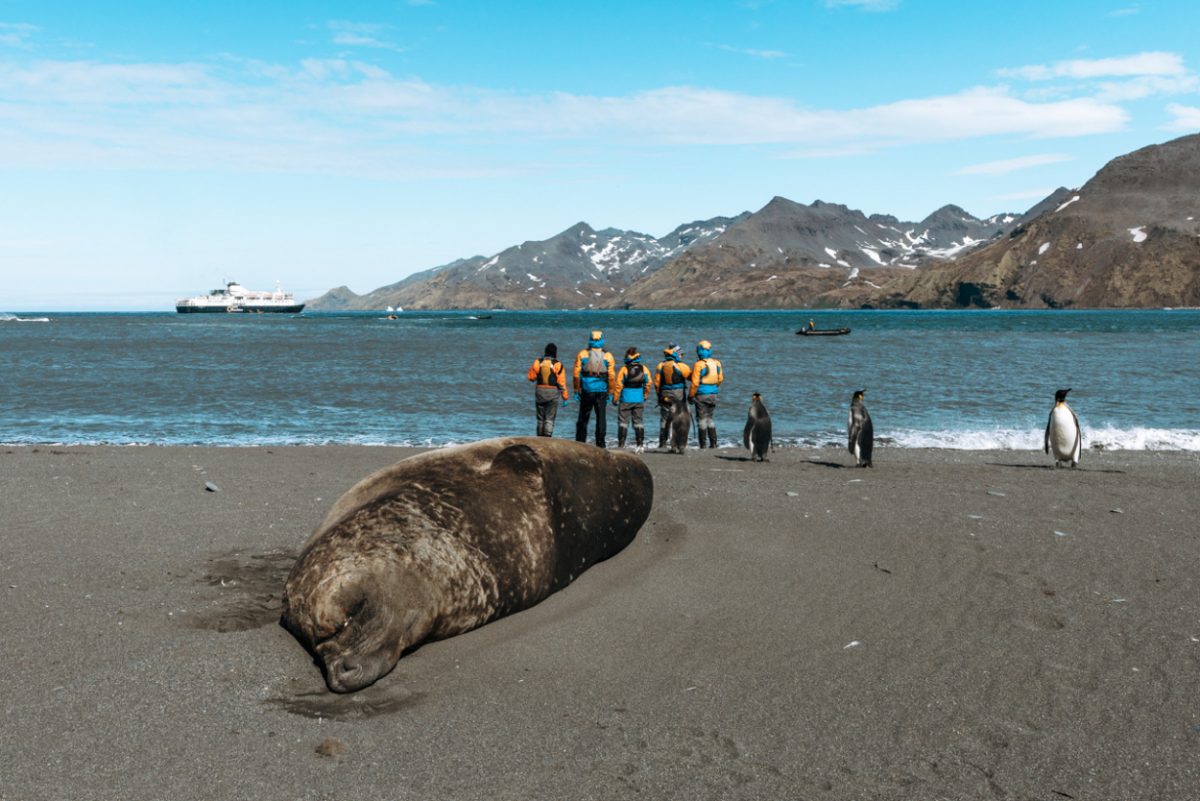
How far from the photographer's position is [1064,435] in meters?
16.2

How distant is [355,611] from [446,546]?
951 millimetres

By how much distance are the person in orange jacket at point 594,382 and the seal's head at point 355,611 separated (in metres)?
11.6

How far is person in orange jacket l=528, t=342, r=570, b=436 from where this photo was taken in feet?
58.5

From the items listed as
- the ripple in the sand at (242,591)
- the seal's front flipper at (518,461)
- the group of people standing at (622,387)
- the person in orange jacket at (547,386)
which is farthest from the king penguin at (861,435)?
the ripple in the sand at (242,591)

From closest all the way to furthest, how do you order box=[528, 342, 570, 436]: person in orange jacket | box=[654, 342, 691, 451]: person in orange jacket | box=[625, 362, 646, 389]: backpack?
box=[528, 342, 570, 436]: person in orange jacket < box=[625, 362, 646, 389]: backpack < box=[654, 342, 691, 451]: person in orange jacket

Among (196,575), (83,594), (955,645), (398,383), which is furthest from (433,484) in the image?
(398,383)

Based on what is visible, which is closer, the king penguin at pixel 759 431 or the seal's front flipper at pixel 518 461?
the seal's front flipper at pixel 518 461

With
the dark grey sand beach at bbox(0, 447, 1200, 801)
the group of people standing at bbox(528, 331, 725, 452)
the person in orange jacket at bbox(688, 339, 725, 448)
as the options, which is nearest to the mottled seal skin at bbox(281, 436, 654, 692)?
the dark grey sand beach at bbox(0, 447, 1200, 801)

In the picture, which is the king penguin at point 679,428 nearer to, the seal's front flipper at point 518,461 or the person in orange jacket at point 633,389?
the person in orange jacket at point 633,389

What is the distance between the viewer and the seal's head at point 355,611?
579 centimetres

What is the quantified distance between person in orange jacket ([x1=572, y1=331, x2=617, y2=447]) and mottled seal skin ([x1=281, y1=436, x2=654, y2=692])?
9.11m

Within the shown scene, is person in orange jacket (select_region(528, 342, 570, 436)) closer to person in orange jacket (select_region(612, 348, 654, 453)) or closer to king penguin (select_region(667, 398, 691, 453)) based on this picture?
person in orange jacket (select_region(612, 348, 654, 453))

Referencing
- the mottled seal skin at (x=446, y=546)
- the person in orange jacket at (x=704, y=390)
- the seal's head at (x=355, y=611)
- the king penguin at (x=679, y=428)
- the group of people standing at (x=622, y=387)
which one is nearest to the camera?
the seal's head at (x=355, y=611)


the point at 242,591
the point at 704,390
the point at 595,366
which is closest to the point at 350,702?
the point at 242,591
